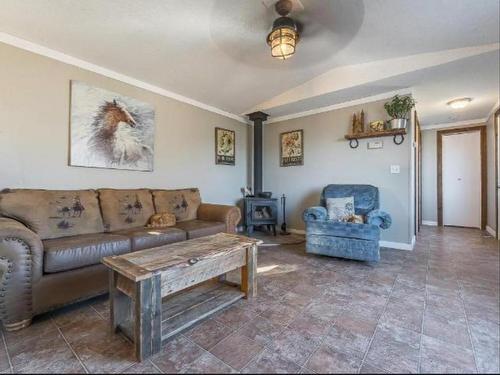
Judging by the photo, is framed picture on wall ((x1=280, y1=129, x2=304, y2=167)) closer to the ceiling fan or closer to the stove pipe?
the stove pipe

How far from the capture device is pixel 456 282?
7.20 feet

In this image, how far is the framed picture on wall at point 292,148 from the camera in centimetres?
434

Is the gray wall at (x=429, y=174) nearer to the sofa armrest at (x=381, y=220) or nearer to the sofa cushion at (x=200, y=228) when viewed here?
the sofa armrest at (x=381, y=220)

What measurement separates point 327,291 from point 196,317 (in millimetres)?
1123

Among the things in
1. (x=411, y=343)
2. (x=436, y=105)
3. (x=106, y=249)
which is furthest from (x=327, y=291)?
(x=436, y=105)

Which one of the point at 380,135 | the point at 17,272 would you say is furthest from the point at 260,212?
the point at 17,272

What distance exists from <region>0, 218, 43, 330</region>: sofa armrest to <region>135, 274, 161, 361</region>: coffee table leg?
880mm

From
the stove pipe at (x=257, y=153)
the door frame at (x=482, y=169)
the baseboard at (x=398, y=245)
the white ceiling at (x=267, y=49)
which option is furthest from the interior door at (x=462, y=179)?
the stove pipe at (x=257, y=153)

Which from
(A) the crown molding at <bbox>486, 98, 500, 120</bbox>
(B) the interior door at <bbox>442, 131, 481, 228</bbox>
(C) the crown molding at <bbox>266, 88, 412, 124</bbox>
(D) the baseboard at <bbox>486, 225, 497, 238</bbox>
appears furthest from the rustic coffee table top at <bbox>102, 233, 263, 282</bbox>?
(B) the interior door at <bbox>442, 131, 481, 228</bbox>

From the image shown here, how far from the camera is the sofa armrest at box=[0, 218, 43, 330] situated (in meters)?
1.44

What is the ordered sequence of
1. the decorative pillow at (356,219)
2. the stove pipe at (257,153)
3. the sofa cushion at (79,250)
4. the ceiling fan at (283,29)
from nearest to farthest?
the sofa cushion at (79,250) < the ceiling fan at (283,29) < the decorative pillow at (356,219) < the stove pipe at (257,153)

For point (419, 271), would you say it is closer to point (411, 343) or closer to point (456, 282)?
point (456, 282)

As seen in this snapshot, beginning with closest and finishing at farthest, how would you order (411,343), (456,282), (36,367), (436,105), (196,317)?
1. (36,367)
2. (411,343)
3. (196,317)
4. (456,282)
5. (436,105)

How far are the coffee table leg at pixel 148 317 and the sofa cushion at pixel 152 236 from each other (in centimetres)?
97
